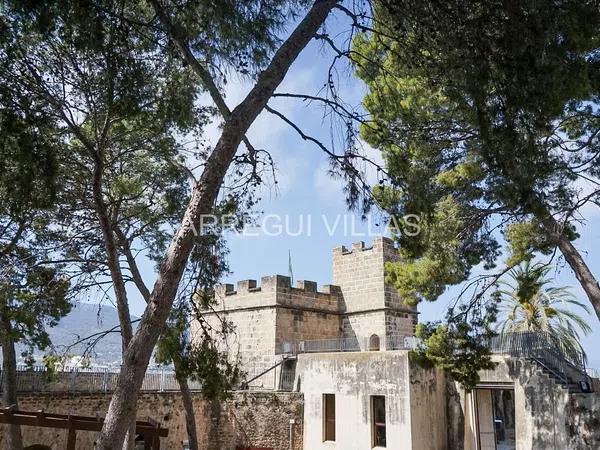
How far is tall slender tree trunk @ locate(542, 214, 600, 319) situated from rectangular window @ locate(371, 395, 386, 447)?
6.73 m

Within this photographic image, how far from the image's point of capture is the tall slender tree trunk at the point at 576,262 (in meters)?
9.40

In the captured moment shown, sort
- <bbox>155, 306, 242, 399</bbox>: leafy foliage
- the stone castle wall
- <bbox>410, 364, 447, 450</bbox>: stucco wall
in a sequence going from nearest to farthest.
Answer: <bbox>155, 306, 242, 399</bbox>: leafy foliage < <bbox>410, 364, 447, 450</bbox>: stucco wall < the stone castle wall

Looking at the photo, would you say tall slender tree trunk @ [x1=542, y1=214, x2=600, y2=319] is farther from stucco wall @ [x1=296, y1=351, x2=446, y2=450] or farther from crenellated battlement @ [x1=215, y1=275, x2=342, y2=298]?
crenellated battlement @ [x1=215, y1=275, x2=342, y2=298]

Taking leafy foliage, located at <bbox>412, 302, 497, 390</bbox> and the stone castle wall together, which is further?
the stone castle wall

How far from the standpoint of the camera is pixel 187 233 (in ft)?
17.8

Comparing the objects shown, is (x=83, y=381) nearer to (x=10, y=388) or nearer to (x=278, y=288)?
(x=10, y=388)

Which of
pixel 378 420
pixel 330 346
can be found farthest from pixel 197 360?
pixel 330 346

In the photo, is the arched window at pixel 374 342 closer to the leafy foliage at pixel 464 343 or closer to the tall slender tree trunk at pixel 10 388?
the leafy foliage at pixel 464 343

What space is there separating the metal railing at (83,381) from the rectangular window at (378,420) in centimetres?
463

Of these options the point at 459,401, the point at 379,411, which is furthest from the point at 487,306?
the point at 379,411

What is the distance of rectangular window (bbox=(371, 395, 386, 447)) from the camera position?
1443 centimetres

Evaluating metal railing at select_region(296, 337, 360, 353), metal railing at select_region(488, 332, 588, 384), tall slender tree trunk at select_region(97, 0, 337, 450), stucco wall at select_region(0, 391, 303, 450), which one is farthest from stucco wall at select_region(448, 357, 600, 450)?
tall slender tree trunk at select_region(97, 0, 337, 450)

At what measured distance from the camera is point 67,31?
571cm

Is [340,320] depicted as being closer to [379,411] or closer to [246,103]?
[379,411]
